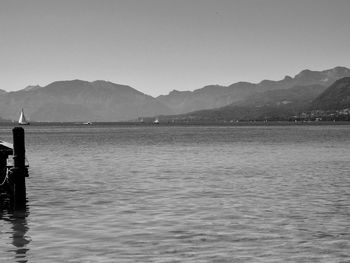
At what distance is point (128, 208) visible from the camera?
2742 centimetres

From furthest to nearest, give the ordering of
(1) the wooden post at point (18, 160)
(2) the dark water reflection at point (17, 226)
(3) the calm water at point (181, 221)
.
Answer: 1. (1) the wooden post at point (18, 160)
2. (2) the dark water reflection at point (17, 226)
3. (3) the calm water at point (181, 221)

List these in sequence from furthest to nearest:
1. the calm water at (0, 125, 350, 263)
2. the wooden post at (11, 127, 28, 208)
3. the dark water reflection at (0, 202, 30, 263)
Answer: the wooden post at (11, 127, 28, 208) → the dark water reflection at (0, 202, 30, 263) → the calm water at (0, 125, 350, 263)

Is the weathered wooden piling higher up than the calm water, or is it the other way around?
the weathered wooden piling

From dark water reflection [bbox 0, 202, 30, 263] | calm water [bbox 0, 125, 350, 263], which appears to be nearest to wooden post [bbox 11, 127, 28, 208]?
dark water reflection [bbox 0, 202, 30, 263]

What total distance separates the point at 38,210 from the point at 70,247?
8830 mm

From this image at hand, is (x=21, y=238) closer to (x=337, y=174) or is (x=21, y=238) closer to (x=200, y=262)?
(x=200, y=262)

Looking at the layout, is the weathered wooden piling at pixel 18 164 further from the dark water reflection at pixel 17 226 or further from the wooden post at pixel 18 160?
the dark water reflection at pixel 17 226

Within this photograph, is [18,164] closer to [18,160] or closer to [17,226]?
[18,160]

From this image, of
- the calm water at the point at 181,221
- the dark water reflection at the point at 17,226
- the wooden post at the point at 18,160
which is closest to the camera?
the calm water at the point at 181,221

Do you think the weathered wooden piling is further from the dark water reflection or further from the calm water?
the calm water

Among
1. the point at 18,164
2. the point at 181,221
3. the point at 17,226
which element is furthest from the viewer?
the point at 18,164

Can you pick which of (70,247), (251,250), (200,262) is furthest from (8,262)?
(251,250)

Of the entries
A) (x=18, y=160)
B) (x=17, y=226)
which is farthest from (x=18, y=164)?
(x=17, y=226)

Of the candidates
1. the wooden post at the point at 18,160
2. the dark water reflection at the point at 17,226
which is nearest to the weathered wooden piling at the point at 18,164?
the wooden post at the point at 18,160
